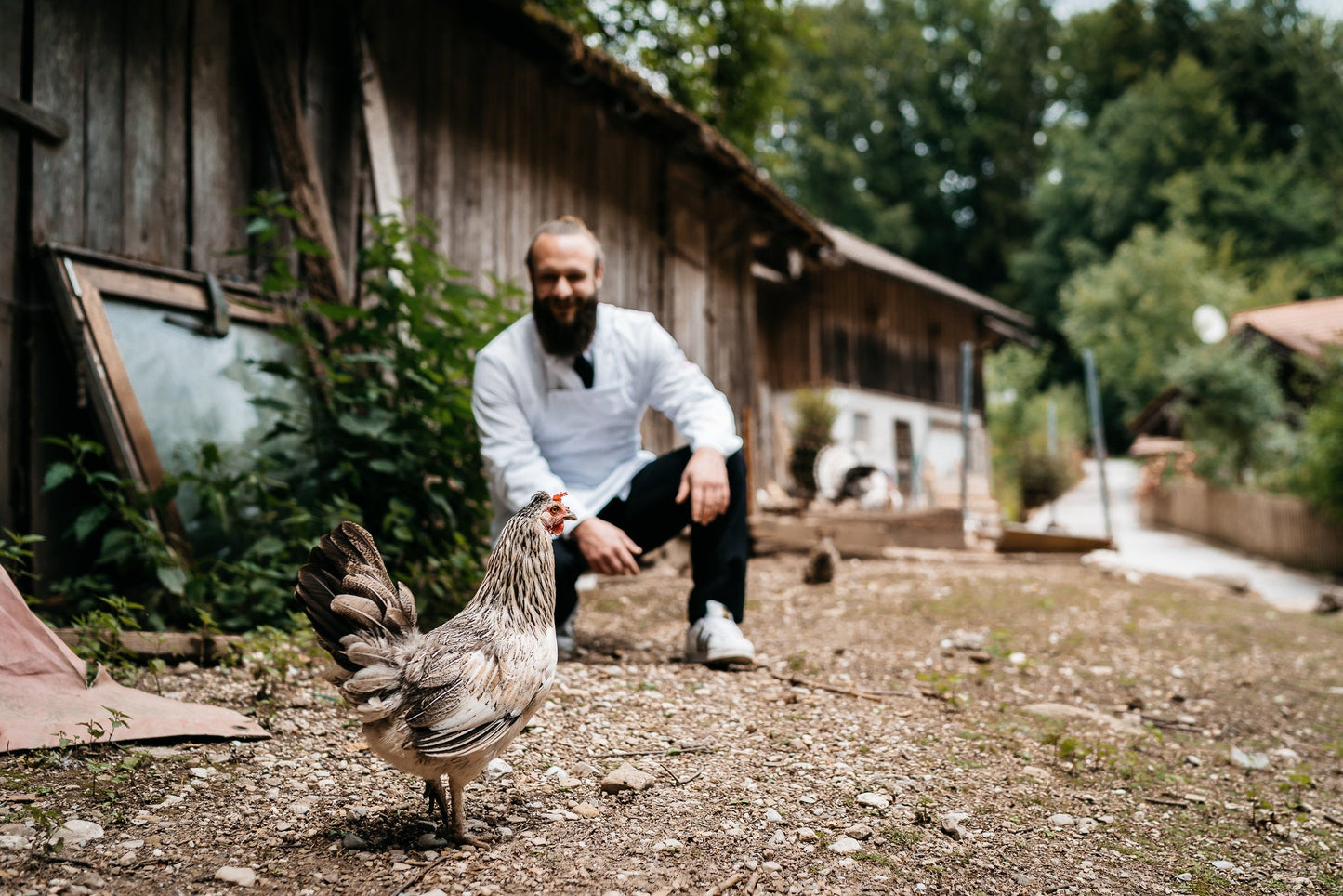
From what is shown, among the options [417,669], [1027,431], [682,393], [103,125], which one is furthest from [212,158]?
[1027,431]

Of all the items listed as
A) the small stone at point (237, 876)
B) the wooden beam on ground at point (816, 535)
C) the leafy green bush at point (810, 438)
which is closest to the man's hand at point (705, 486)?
the small stone at point (237, 876)

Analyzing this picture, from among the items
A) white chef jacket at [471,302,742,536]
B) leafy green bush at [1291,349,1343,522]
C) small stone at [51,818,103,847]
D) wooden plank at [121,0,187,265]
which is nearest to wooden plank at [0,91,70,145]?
wooden plank at [121,0,187,265]

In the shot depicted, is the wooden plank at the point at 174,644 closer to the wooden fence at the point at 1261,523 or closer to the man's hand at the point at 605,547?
the man's hand at the point at 605,547

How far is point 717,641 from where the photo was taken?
3.58 metres

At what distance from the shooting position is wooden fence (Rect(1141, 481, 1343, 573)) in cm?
1393

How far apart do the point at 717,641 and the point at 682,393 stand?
3.45ft

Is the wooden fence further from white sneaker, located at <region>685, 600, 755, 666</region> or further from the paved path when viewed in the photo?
white sneaker, located at <region>685, 600, 755, 666</region>

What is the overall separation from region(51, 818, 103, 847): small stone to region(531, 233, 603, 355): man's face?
89.2 inches

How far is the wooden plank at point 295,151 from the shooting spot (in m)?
4.39

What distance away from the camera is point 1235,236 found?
110ft

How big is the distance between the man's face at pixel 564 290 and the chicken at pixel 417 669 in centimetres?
176

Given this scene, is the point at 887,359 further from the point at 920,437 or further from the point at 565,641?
the point at 565,641

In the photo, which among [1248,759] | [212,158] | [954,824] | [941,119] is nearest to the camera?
[954,824]

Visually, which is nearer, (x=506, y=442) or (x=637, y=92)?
(x=506, y=442)
